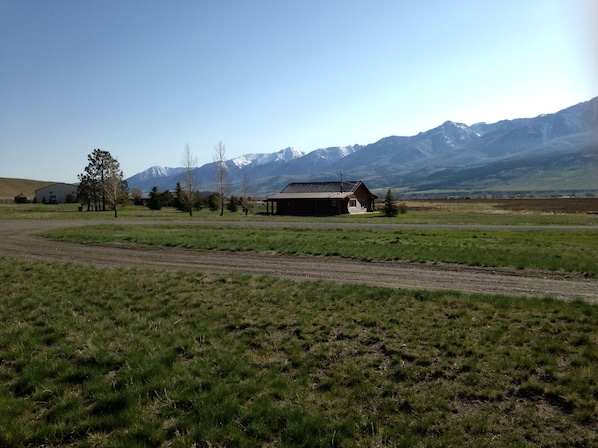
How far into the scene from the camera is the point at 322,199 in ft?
216

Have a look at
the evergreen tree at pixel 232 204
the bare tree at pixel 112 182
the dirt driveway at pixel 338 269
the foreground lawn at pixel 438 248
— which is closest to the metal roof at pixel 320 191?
the evergreen tree at pixel 232 204

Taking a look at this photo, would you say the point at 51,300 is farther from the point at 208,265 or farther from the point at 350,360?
the point at 350,360

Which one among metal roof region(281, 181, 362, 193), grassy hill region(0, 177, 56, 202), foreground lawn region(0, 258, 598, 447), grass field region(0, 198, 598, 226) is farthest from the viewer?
grassy hill region(0, 177, 56, 202)

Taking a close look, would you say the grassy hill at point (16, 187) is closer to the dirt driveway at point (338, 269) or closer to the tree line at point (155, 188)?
the tree line at point (155, 188)

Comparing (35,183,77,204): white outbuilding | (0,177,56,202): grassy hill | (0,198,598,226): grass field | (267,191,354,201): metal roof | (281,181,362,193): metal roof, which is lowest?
(0,198,598,226): grass field

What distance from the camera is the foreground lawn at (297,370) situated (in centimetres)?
499

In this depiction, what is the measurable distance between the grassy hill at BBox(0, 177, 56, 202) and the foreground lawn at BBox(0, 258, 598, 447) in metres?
170

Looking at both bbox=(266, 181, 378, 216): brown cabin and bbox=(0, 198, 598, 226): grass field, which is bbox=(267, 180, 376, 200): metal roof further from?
bbox=(0, 198, 598, 226): grass field

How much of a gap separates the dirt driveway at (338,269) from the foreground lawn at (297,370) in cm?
190

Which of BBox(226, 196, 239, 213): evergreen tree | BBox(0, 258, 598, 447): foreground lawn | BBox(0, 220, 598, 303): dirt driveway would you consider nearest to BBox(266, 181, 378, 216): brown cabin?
BBox(226, 196, 239, 213): evergreen tree

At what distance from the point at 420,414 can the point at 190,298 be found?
6274mm

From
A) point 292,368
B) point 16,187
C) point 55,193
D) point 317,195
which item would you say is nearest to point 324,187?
point 317,195

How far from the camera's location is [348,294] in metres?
10.1

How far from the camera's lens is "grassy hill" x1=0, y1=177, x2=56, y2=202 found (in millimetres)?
151250
